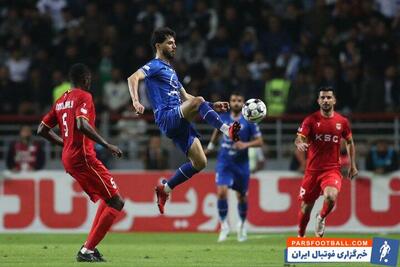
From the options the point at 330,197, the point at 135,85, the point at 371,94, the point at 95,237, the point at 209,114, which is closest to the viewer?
the point at 95,237

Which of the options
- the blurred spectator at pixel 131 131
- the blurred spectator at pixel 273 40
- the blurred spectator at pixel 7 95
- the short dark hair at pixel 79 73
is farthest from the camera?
the blurred spectator at pixel 273 40

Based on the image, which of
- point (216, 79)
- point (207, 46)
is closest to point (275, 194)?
point (216, 79)

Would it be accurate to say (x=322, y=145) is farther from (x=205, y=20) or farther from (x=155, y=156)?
(x=205, y=20)

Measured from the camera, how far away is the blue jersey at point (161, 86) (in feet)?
44.9

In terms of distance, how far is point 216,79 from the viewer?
22.1 metres

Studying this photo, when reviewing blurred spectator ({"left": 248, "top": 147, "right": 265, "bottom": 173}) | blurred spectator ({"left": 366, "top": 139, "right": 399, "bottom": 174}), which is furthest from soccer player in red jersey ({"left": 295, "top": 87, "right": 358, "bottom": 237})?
blurred spectator ({"left": 366, "top": 139, "right": 399, "bottom": 174})

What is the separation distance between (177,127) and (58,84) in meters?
9.38

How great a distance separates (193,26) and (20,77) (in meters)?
3.86

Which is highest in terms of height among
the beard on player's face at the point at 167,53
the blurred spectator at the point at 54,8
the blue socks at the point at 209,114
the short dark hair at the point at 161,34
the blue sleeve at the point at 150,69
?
the blurred spectator at the point at 54,8

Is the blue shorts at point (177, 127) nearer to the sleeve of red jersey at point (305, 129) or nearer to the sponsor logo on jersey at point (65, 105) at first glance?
the sponsor logo on jersey at point (65, 105)

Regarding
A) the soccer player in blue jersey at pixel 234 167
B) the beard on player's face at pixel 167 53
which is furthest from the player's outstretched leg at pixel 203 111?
the soccer player in blue jersey at pixel 234 167

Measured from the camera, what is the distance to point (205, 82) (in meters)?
22.2

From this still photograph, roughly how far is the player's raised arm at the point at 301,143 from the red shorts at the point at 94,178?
2847mm

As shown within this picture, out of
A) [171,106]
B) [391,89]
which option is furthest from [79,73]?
[391,89]
